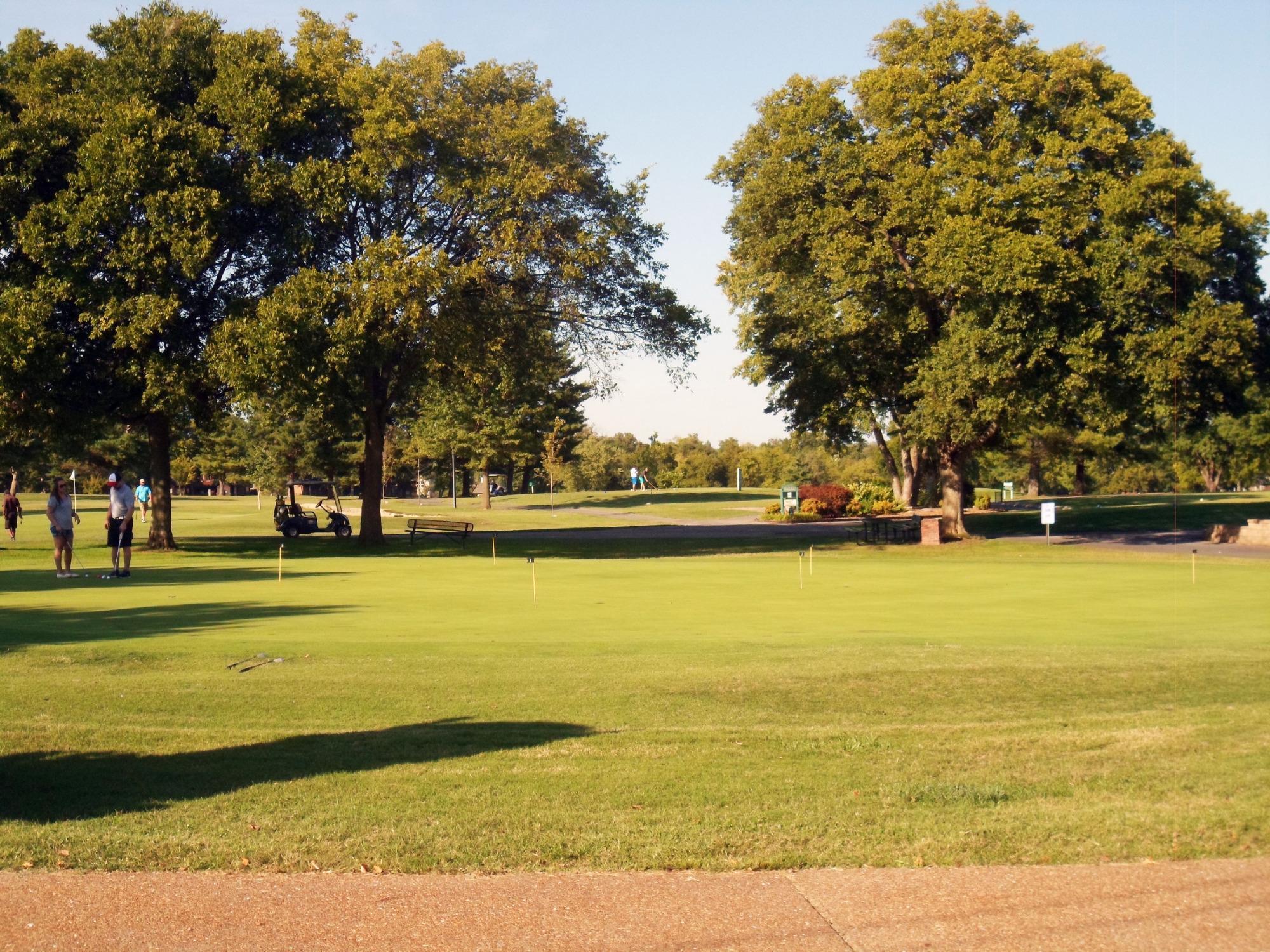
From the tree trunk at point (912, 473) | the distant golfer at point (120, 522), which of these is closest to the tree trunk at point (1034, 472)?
the tree trunk at point (912, 473)

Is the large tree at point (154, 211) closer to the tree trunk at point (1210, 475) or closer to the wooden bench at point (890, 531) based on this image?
the wooden bench at point (890, 531)

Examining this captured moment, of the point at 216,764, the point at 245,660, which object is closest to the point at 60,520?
the point at 245,660

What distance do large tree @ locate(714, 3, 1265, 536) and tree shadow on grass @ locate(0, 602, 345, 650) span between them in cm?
2488

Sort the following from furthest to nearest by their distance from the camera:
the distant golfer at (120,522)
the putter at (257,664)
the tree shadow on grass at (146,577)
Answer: the distant golfer at (120,522), the tree shadow on grass at (146,577), the putter at (257,664)

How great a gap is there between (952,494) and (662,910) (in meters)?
41.3

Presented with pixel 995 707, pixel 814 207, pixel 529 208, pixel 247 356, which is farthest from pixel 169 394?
pixel 995 707

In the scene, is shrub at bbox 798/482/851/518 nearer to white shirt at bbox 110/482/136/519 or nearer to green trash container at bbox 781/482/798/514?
green trash container at bbox 781/482/798/514

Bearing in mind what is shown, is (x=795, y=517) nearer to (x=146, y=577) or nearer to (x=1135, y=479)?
(x=146, y=577)

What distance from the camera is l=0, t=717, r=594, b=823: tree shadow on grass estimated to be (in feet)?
25.1

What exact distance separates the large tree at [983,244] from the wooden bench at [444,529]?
12.7m

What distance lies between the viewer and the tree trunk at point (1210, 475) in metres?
107

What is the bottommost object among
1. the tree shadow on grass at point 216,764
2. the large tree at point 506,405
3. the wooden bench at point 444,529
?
the tree shadow on grass at point 216,764

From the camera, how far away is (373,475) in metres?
42.1

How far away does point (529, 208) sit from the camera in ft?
121
